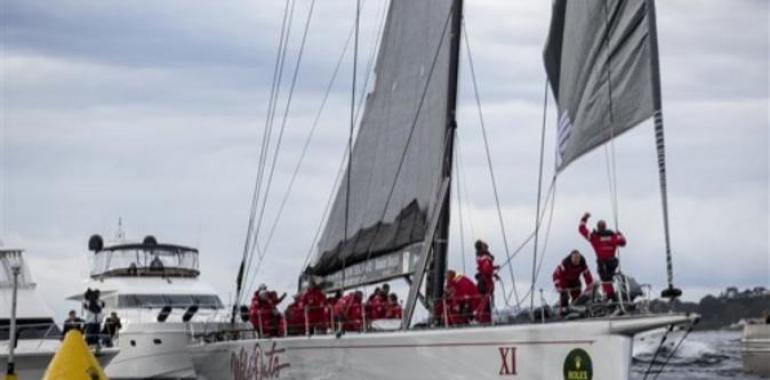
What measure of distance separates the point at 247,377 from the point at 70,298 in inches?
692

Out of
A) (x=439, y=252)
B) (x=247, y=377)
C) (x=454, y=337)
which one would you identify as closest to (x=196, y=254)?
(x=247, y=377)

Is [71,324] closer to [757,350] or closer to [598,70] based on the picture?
[598,70]

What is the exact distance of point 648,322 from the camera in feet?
51.2

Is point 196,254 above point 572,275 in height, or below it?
above

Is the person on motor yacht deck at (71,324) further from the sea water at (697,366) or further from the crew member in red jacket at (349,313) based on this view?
the sea water at (697,366)

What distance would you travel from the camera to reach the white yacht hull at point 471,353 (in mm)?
15930

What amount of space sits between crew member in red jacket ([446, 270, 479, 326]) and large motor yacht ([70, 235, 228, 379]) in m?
16.4

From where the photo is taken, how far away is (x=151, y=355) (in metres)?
36.4

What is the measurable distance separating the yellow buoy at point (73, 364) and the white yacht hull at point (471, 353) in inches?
158

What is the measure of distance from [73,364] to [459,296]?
5263 mm

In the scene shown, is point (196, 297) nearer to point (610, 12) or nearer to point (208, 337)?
point (208, 337)

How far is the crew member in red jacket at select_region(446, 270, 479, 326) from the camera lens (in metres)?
19.2

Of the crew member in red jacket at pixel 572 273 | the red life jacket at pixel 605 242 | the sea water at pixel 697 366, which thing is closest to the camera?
the red life jacket at pixel 605 242

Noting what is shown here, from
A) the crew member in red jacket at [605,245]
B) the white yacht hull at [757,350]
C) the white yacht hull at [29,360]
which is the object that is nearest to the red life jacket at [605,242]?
the crew member in red jacket at [605,245]
